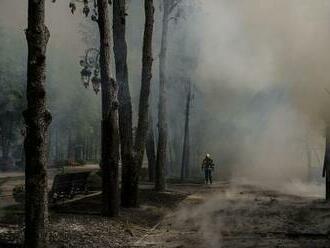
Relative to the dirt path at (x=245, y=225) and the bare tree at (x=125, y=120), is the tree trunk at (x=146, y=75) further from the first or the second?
the dirt path at (x=245, y=225)

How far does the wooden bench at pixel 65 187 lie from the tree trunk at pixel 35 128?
798 cm

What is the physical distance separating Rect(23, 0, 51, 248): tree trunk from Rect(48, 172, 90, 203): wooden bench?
314 inches

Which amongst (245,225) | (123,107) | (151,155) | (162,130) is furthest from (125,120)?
(151,155)

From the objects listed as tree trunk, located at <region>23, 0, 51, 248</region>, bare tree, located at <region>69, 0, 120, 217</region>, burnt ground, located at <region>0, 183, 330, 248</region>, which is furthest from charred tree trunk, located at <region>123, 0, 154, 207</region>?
tree trunk, located at <region>23, 0, 51, 248</region>

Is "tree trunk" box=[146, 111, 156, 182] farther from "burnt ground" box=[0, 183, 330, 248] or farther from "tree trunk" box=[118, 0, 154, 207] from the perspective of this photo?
"tree trunk" box=[118, 0, 154, 207]

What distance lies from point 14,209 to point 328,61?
13.6 m

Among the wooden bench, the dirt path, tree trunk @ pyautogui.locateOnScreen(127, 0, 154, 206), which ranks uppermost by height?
tree trunk @ pyautogui.locateOnScreen(127, 0, 154, 206)

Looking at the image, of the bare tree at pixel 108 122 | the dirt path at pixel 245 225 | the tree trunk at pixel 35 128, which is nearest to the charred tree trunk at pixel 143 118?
the dirt path at pixel 245 225

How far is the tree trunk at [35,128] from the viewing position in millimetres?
9945

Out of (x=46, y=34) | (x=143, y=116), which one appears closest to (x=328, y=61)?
(x=143, y=116)

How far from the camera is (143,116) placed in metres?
18.5

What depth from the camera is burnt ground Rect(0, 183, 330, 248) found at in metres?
11.7

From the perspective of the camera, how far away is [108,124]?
574 inches

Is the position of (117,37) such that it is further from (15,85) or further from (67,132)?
(67,132)
